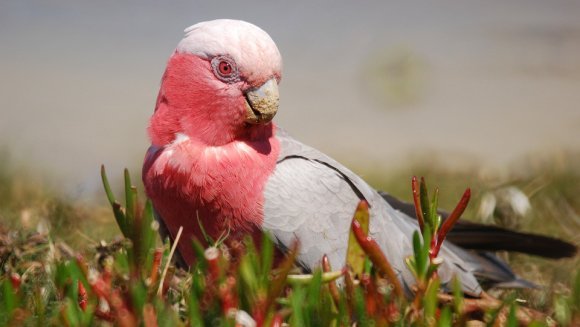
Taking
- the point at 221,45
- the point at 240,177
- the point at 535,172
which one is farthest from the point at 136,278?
the point at 535,172

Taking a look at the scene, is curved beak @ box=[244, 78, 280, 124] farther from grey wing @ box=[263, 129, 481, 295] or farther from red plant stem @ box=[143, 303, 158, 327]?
red plant stem @ box=[143, 303, 158, 327]

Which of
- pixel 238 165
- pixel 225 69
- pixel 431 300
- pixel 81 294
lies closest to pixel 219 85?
pixel 225 69

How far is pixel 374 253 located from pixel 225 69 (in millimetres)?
1391

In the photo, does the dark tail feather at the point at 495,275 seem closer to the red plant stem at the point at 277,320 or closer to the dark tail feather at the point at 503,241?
the dark tail feather at the point at 503,241

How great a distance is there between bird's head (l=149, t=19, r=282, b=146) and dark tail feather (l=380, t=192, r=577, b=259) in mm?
914

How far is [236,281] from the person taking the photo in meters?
1.38

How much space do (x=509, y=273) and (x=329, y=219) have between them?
90cm

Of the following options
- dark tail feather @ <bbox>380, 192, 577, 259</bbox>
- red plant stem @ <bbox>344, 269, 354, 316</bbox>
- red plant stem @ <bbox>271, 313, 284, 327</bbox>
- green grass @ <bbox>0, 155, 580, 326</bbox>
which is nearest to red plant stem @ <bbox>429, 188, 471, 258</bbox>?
green grass @ <bbox>0, 155, 580, 326</bbox>

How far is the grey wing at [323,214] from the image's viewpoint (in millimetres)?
2598

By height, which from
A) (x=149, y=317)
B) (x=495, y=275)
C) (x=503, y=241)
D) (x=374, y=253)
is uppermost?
(x=374, y=253)

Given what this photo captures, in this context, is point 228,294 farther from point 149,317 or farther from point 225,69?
point 225,69

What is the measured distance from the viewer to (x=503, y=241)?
2.99m

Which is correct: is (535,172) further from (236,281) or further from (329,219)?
(236,281)

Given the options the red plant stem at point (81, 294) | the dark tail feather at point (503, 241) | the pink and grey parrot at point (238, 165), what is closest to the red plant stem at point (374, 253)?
the red plant stem at point (81, 294)
